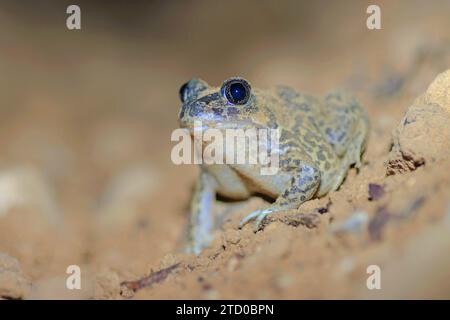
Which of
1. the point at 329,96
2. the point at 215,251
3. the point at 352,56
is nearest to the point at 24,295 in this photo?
the point at 215,251

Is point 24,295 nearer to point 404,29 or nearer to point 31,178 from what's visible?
point 31,178

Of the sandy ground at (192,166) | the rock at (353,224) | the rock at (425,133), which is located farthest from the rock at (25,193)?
the rock at (425,133)

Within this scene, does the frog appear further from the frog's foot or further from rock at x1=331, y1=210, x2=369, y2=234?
rock at x1=331, y1=210, x2=369, y2=234

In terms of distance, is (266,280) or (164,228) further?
(164,228)

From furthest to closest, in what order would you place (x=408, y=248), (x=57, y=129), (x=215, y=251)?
(x=57, y=129) < (x=215, y=251) < (x=408, y=248)

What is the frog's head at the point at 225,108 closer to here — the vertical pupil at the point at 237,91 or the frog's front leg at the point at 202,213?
the vertical pupil at the point at 237,91

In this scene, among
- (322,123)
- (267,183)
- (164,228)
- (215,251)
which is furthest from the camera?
(164,228)

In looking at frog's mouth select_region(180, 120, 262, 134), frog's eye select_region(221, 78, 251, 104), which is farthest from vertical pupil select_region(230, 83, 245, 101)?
frog's mouth select_region(180, 120, 262, 134)

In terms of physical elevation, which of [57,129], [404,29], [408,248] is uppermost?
[404,29]
